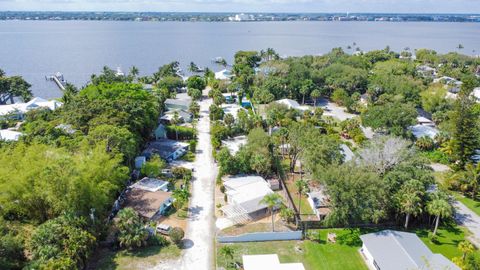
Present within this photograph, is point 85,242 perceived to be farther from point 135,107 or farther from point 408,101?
point 408,101

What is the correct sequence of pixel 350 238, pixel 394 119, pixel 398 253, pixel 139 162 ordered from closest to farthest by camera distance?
A: pixel 398 253 < pixel 350 238 < pixel 139 162 < pixel 394 119

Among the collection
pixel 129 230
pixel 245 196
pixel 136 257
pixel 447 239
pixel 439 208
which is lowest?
pixel 447 239

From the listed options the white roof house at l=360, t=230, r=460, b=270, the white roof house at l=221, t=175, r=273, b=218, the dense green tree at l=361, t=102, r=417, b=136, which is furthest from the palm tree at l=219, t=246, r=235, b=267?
the dense green tree at l=361, t=102, r=417, b=136

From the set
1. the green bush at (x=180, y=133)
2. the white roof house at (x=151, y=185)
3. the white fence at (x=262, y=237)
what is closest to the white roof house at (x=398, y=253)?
the white fence at (x=262, y=237)

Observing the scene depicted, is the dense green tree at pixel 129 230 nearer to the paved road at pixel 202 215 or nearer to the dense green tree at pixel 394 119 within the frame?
the paved road at pixel 202 215

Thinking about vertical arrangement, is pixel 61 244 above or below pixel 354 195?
below

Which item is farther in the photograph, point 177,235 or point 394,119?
point 394,119

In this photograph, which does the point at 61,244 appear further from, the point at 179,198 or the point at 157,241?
the point at 179,198

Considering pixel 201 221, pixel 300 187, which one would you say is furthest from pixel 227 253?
pixel 300 187

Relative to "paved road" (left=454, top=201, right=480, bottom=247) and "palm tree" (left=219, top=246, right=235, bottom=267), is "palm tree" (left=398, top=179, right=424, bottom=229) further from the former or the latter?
"palm tree" (left=219, top=246, right=235, bottom=267)
